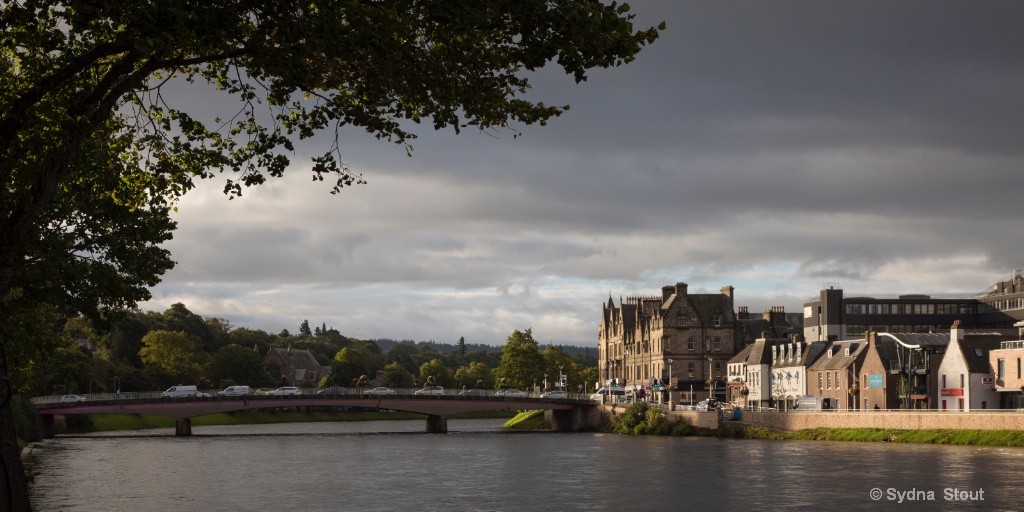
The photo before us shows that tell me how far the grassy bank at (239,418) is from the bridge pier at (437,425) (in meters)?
36.2

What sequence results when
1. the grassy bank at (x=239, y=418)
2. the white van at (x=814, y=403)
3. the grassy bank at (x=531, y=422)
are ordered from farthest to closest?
the grassy bank at (x=531, y=422)
the grassy bank at (x=239, y=418)
the white van at (x=814, y=403)

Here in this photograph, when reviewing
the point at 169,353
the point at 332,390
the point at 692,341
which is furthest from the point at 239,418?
the point at 692,341

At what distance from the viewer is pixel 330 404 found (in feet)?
408

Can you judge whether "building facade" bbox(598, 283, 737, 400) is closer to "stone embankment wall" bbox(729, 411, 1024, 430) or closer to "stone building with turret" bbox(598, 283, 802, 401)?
"stone building with turret" bbox(598, 283, 802, 401)

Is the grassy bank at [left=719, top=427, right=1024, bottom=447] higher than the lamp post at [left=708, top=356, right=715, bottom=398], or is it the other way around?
the lamp post at [left=708, top=356, right=715, bottom=398]

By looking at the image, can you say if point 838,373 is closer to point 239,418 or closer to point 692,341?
point 692,341

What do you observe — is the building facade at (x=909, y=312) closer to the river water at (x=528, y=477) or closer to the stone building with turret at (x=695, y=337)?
the stone building with turret at (x=695, y=337)

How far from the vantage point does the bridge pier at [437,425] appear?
125m

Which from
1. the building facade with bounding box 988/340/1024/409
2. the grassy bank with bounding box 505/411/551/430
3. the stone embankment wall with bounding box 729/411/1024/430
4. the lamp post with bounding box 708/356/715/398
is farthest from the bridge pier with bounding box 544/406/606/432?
the building facade with bounding box 988/340/1024/409

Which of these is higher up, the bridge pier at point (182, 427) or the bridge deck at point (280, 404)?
the bridge deck at point (280, 404)

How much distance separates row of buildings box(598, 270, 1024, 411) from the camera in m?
95.1

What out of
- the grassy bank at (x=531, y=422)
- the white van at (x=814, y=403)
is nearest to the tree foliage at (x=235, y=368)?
the grassy bank at (x=531, y=422)

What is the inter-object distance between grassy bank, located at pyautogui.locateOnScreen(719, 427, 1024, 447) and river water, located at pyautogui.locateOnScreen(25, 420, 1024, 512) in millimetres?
2639

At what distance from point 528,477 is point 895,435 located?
Result: 38.1 metres
